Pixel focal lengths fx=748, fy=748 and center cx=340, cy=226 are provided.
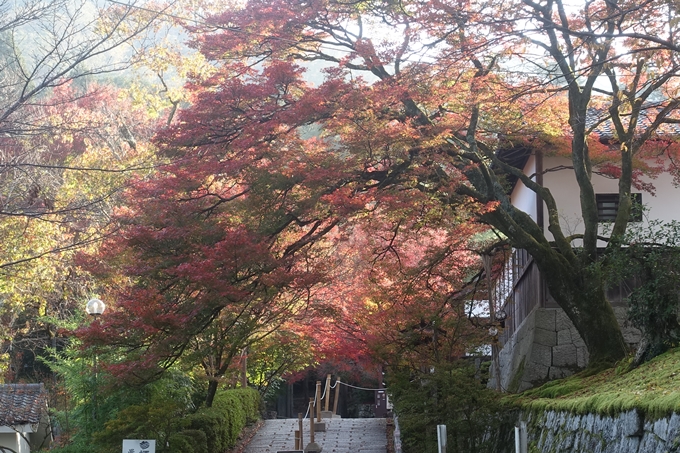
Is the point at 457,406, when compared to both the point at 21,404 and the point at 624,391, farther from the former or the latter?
the point at 21,404

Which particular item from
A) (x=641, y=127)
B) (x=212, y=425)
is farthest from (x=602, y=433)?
(x=641, y=127)

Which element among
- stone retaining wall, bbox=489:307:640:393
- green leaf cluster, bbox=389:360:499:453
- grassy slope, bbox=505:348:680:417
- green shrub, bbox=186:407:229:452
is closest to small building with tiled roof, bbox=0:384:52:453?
green shrub, bbox=186:407:229:452

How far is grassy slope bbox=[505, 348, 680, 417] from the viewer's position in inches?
267

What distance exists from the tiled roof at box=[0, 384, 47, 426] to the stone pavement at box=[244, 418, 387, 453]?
20.9ft

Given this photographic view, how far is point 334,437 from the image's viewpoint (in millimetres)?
21141

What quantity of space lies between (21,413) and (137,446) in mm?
11622

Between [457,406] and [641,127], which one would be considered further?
[641,127]

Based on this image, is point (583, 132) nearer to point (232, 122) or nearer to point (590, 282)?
point (590, 282)

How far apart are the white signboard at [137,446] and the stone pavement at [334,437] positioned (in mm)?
8247

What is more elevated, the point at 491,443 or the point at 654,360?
the point at 654,360

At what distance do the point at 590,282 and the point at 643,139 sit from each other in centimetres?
265

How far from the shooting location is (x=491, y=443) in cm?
1283

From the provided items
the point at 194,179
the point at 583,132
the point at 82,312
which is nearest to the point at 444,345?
the point at 583,132

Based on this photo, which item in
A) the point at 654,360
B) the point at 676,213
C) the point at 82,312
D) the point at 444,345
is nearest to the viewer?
the point at 654,360
